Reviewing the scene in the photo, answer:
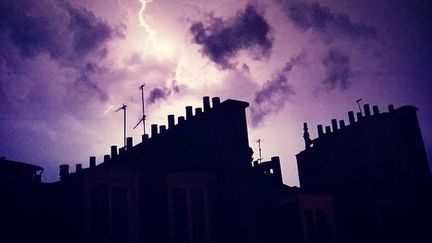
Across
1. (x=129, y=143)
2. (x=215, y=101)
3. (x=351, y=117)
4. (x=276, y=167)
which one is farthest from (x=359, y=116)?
(x=129, y=143)

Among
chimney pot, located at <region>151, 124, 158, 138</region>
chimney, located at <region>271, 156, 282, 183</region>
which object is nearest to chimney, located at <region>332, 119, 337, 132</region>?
chimney, located at <region>271, 156, 282, 183</region>

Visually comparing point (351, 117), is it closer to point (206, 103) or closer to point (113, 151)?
point (206, 103)

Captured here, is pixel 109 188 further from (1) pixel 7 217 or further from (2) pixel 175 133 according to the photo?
(2) pixel 175 133

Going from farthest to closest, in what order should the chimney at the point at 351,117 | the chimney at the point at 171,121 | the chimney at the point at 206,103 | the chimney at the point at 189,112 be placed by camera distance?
the chimney at the point at 351,117
the chimney at the point at 206,103
the chimney at the point at 189,112
the chimney at the point at 171,121

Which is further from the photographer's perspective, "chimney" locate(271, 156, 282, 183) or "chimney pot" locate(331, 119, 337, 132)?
"chimney pot" locate(331, 119, 337, 132)

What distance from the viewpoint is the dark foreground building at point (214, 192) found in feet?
34.6

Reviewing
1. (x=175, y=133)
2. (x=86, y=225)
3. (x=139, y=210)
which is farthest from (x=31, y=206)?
(x=175, y=133)

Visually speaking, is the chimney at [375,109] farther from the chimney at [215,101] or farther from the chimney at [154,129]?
the chimney at [154,129]

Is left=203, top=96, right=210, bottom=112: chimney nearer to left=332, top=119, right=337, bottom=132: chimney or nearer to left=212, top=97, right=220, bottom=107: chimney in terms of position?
left=212, top=97, right=220, bottom=107: chimney

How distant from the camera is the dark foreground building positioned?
1054cm

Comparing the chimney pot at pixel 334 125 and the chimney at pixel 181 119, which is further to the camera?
the chimney pot at pixel 334 125

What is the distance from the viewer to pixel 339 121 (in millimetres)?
20375

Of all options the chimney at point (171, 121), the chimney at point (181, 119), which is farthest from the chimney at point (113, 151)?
the chimney at point (181, 119)

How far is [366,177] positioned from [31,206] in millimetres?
14178
